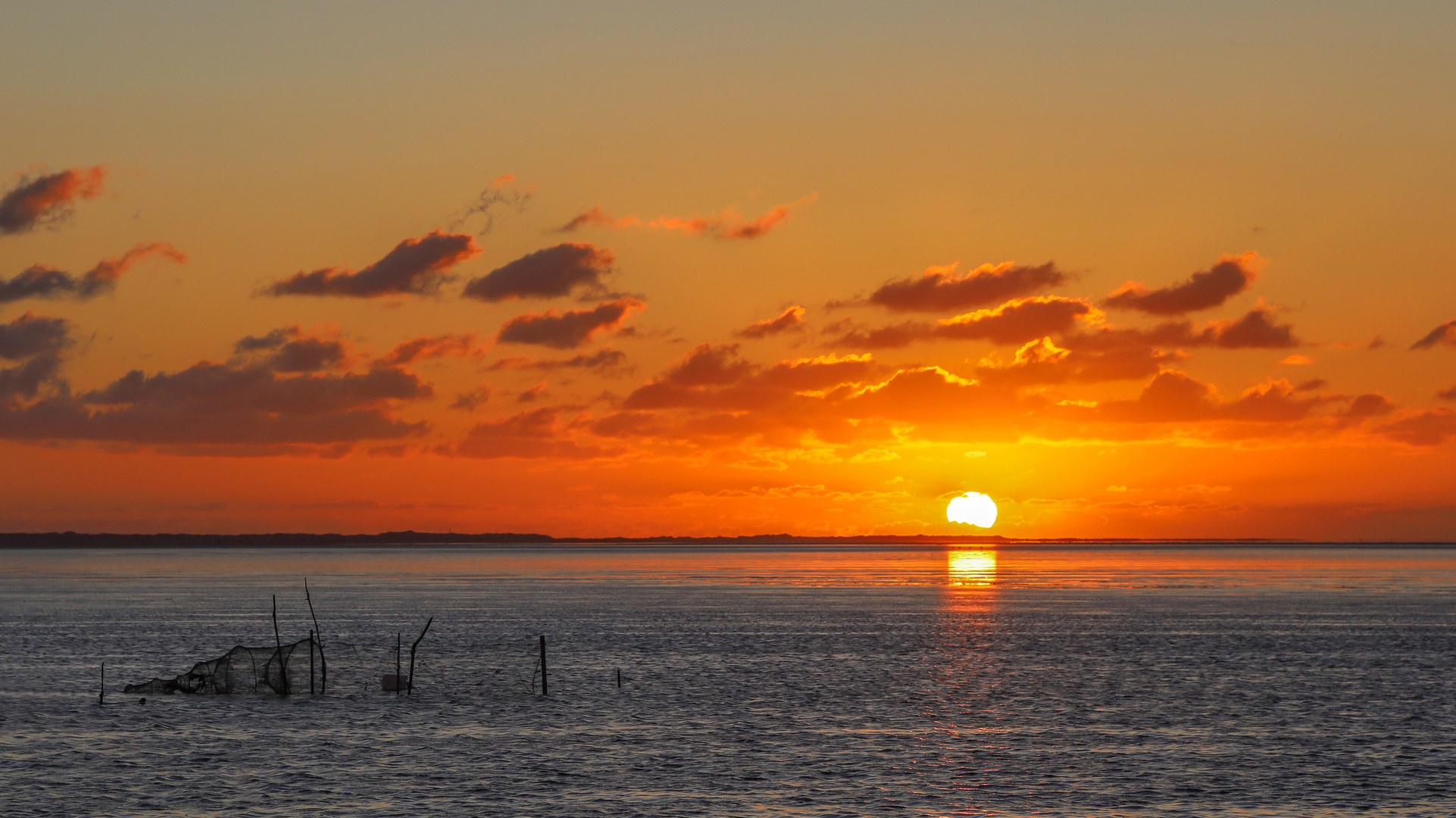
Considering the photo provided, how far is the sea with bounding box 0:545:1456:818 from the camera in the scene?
35.1 meters

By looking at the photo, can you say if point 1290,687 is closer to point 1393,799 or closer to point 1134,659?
point 1134,659

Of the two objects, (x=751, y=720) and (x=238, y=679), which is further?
(x=238, y=679)

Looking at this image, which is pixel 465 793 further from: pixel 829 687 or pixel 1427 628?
pixel 1427 628

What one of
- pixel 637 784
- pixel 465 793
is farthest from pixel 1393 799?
pixel 465 793

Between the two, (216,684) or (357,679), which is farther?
(357,679)

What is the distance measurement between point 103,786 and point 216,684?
20532 millimetres

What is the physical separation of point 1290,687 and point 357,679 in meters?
42.0

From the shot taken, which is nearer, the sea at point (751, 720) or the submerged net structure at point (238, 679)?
the sea at point (751, 720)

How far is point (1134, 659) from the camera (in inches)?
2749

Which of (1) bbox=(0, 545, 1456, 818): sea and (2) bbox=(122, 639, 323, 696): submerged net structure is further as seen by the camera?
(2) bbox=(122, 639, 323, 696): submerged net structure

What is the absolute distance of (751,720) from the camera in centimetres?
4828

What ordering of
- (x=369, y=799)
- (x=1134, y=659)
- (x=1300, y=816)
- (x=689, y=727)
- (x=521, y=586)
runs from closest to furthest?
(x=1300, y=816), (x=369, y=799), (x=689, y=727), (x=1134, y=659), (x=521, y=586)

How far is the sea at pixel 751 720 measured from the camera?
35094 millimetres

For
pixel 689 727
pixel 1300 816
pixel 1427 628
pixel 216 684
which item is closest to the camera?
pixel 1300 816
